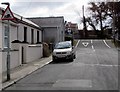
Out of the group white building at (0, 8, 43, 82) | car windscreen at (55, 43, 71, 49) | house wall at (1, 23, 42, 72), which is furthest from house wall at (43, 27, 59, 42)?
car windscreen at (55, 43, 71, 49)

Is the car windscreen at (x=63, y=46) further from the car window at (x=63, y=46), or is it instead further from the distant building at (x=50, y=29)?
the distant building at (x=50, y=29)

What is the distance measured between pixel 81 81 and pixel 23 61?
10.3 metres

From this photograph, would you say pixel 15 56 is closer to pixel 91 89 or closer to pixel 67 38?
pixel 91 89

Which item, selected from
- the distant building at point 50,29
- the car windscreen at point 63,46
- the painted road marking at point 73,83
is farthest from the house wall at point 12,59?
the distant building at point 50,29

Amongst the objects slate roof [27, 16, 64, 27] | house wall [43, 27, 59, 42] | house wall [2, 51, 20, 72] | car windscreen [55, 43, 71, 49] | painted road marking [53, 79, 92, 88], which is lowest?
painted road marking [53, 79, 92, 88]

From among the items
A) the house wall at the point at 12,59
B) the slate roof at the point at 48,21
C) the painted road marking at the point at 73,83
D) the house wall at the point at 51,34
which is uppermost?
the slate roof at the point at 48,21

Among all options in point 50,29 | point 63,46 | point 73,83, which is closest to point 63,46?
point 63,46

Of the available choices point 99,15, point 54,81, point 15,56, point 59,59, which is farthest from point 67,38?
point 54,81

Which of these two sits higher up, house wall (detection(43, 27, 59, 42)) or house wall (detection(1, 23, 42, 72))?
house wall (detection(43, 27, 59, 42))

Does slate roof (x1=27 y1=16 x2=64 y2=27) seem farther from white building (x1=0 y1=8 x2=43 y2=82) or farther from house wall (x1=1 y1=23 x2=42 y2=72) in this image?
house wall (x1=1 y1=23 x2=42 y2=72)

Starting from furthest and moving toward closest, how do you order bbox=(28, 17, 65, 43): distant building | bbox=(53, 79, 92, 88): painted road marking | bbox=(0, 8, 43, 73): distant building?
bbox=(28, 17, 65, 43): distant building, bbox=(0, 8, 43, 73): distant building, bbox=(53, 79, 92, 88): painted road marking

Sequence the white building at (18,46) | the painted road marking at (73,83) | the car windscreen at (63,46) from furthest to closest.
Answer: the car windscreen at (63,46) < the white building at (18,46) < the painted road marking at (73,83)

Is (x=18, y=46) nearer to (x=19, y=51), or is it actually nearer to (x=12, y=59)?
(x=19, y=51)

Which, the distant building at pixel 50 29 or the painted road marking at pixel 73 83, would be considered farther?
the distant building at pixel 50 29
